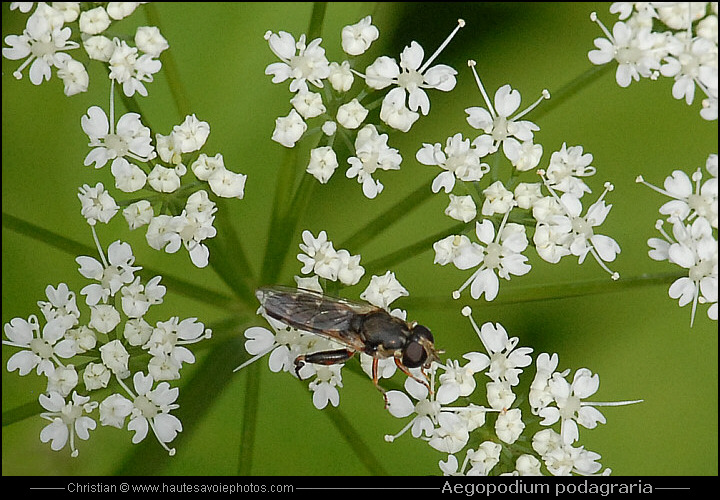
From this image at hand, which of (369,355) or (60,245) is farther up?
(60,245)

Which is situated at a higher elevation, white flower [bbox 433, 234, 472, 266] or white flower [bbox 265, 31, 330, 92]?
white flower [bbox 265, 31, 330, 92]

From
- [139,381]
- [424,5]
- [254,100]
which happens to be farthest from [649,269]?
[139,381]

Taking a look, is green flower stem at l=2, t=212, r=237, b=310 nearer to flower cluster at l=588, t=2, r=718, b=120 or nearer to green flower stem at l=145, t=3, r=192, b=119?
green flower stem at l=145, t=3, r=192, b=119

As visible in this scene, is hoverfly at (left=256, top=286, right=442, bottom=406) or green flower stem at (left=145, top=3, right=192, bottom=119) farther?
green flower stem at (left=145, top=3, right=192, bottom=119)

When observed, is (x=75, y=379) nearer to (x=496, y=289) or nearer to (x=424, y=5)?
(x=496, y=289)

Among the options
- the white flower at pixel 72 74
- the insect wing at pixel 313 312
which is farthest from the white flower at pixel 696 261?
the white flower at pixel 72 74

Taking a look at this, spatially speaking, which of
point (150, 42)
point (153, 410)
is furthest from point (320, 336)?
point (150, 42)

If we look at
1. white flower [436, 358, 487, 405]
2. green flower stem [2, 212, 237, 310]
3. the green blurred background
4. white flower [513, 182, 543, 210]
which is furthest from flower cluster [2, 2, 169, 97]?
white flower [436, 358, 487, 405]
